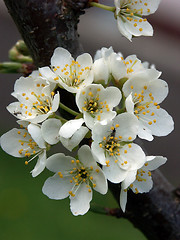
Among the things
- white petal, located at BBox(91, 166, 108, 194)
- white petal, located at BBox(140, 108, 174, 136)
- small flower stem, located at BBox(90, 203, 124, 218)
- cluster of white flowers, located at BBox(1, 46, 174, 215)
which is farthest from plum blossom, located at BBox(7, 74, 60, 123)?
small flower stem, located at BBox(90, 203, 124, 218)

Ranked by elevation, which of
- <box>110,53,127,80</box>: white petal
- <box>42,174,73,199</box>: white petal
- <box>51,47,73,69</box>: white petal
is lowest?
<box>42,174,73,199</box>: white petal

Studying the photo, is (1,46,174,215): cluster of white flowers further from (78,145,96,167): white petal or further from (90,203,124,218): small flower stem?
(90,203,124,218): small flower stem

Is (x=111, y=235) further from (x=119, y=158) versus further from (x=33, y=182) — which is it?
(x=119, y=158)

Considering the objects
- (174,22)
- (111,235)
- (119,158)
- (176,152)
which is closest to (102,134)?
(119,158)

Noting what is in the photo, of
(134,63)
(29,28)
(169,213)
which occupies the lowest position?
(169,213)

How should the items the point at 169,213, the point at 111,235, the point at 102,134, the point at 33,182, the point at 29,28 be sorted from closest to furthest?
the point at 102,134 → the point at 29,28 → the point at 169,213 → the point at 111,235 → the point at 33,182

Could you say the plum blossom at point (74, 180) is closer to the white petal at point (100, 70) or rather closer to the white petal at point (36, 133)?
the white petal at point (36, 133)
